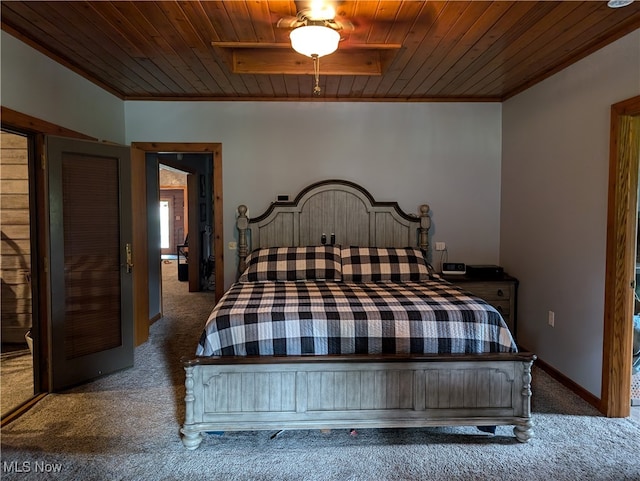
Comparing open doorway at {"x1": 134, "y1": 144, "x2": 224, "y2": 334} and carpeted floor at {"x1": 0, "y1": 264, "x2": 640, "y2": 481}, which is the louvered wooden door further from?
open doorway at {"x1": 134, "y1": 144, "x2": 224, "y2": 334}

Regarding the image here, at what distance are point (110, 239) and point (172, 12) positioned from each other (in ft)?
6.45

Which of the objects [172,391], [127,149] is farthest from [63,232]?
[172,391]

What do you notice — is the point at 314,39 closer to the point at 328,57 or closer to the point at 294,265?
the point at 328,57

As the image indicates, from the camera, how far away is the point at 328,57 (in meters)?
3.40

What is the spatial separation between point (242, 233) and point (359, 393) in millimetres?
2349

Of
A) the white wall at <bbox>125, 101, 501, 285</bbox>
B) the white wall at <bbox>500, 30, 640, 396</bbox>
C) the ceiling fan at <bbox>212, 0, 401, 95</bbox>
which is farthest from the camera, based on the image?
the white wall at <bbox>125, 101, 501, 285</bbox>

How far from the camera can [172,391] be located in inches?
130

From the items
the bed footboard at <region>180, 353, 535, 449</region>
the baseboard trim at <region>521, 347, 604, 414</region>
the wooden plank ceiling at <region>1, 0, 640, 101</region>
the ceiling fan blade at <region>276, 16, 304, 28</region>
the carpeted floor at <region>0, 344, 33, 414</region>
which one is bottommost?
the carpeted floor at <region>0, 344, 33, 414</region>

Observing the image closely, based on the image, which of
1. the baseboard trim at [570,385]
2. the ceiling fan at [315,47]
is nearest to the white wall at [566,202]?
the baseboard trim at [570,385]

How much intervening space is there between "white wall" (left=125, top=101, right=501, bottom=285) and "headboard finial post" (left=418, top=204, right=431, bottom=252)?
172 millimetres

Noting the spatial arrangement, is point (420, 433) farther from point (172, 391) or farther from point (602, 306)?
point (172, 391)

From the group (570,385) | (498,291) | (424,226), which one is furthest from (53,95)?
(570,385)

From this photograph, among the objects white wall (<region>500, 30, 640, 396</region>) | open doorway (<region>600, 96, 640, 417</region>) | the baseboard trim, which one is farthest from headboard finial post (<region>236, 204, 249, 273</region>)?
open doorway (<region>600, 96, 640, 417</region>)

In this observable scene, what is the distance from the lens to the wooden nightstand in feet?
13.5
